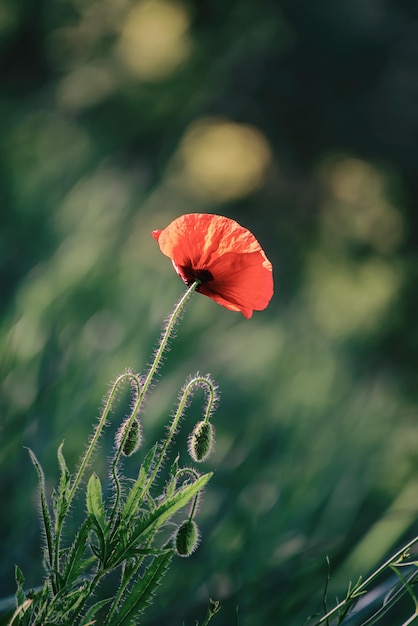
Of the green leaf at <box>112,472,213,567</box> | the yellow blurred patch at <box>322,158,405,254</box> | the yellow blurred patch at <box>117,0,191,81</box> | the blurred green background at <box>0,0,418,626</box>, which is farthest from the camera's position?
the yellow blurred patch at <box>117,0,191,81</box>

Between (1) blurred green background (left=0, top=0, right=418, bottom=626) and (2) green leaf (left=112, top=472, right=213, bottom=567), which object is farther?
(1) blurred green background (left=0, top=0, right=418, bottom=626)

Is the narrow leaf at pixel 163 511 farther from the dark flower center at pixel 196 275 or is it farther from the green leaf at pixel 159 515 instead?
the dark flower center at pixel 196 275

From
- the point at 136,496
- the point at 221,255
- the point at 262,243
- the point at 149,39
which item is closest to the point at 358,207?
the point at 262,243

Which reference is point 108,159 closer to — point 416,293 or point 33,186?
point 33,186

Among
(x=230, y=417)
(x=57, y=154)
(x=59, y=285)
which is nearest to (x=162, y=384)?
(x=230, y=417)

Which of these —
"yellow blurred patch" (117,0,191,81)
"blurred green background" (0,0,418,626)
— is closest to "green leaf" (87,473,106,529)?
"blurred green background" (0,0,418,626)

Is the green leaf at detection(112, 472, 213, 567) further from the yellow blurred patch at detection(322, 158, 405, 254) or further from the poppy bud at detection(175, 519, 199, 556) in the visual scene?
the yellow blurred patch at detection(322, 158, 405, 254)

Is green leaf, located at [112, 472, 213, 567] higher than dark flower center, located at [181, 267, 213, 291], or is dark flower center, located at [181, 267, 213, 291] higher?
dark flower center, located at [181, 267, 213, 291]
